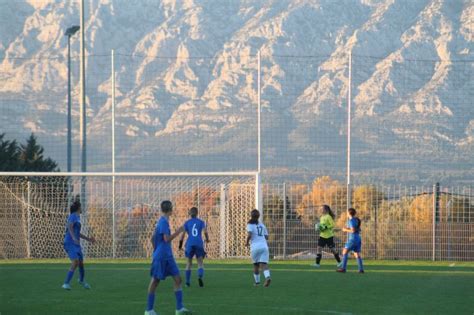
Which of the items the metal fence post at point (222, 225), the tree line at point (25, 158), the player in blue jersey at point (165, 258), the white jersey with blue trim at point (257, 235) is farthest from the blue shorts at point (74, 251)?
the tree line at point (25, 158)

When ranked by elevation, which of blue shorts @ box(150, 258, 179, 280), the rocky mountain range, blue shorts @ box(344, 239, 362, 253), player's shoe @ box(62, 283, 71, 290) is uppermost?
the rocky mountain range

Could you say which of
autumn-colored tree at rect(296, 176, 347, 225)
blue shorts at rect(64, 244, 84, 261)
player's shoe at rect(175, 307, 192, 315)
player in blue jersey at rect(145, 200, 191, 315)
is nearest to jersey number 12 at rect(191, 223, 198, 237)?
blue shorts at rect(64, 244, 84, 261)

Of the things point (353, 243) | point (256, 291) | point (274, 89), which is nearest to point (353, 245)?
point (353, 243)

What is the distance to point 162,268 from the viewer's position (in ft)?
55.2

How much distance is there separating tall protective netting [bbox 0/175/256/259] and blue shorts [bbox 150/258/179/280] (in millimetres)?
17519

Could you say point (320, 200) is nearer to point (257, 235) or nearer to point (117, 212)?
point (117, 212)

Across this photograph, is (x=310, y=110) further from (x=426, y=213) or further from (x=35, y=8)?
(x=35, y=8)

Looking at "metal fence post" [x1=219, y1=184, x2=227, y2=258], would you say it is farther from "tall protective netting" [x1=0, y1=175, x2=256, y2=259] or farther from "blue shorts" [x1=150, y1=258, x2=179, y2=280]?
"blue shorts" [x1=150, y1=258, x2=179, y2=280]

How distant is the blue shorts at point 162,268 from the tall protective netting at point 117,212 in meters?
17.5

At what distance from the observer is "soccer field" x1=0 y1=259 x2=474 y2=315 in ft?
58.7

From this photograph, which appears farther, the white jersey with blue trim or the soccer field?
the white jersey with blue trim

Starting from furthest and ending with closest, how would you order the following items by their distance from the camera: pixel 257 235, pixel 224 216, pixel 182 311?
pixel 224 216
pixel 257 235
pixel 182 311

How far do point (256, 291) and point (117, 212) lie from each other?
15990 mm

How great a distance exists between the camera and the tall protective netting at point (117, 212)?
1379 inches
